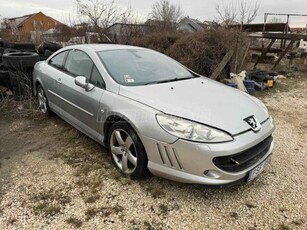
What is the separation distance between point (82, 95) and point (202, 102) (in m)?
1.53

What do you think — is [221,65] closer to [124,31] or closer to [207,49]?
[207,49]

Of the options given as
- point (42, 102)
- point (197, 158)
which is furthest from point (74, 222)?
point (42, 102)

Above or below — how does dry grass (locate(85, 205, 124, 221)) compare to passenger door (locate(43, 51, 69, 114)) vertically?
below

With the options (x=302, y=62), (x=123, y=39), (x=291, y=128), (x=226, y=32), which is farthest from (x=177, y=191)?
(x=302, y=62)

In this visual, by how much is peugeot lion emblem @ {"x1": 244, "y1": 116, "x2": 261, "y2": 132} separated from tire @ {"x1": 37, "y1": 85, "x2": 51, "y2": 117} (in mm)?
3375

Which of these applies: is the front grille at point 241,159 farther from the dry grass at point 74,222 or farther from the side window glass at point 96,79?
the side window glass at point 96,79

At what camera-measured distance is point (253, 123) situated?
2.50m

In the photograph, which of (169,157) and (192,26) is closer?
(169,157)

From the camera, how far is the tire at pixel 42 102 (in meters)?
4.54

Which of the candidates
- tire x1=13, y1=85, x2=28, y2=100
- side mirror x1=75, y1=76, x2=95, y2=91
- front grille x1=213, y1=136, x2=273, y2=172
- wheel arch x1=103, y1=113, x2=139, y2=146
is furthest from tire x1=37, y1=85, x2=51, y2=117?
front grille x1=213, y1=136, x2=273, y2=172

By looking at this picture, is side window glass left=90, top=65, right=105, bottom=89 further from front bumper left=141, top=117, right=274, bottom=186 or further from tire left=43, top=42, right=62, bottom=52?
tire left=43, top=42, right=62, bottom=52

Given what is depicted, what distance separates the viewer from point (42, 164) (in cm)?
323

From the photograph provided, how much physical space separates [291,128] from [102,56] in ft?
11.3

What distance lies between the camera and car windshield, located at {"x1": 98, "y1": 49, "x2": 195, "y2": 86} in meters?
3.07
